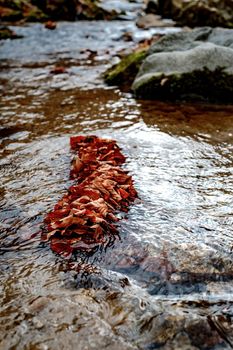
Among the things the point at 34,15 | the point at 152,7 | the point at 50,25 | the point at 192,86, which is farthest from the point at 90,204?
the point at 152,7

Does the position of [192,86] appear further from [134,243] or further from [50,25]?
[50,25]

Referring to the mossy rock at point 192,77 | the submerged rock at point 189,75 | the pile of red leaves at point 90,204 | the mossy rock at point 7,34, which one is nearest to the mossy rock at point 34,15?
the mossy rock at point 7,34

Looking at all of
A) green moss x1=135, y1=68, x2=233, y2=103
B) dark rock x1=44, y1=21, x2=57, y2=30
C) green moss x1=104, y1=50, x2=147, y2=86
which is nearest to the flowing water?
green moss x1=135, y1=68, x2=233, y2=103

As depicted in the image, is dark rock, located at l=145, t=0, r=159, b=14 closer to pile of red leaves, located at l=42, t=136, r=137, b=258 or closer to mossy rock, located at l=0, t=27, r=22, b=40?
mossy rock, located at l=0, t=27, r=22, b=40

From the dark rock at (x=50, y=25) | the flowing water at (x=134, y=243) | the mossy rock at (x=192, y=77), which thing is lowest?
the flowing water at (x=134, y=243)

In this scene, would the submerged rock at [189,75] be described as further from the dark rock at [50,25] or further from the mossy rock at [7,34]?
the dark rock at [50,25]

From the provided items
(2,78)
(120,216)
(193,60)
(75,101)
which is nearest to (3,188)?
(120,216)
